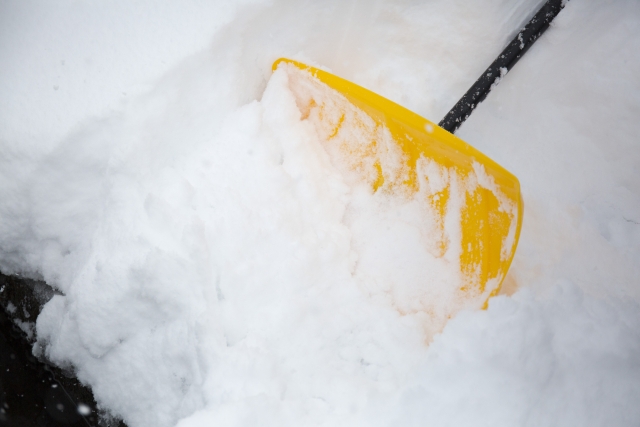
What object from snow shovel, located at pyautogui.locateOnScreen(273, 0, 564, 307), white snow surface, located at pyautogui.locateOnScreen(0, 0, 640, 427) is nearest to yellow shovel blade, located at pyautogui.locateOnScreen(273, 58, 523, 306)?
snow shovel, located at pyautogui.locateOnScreen(273, 0, 564, 307)

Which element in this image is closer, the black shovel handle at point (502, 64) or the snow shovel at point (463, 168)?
the snow shovel at point (463, 168)

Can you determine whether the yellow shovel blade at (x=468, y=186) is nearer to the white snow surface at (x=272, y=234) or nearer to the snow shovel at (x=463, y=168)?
the snow shovel at (x=463, y=168)

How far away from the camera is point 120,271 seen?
1357mm

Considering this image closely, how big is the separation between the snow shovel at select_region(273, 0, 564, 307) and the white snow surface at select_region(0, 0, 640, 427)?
10 centimetres

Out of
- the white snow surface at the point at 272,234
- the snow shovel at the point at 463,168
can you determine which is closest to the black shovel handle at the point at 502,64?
the snow shovel at the point at 463,168

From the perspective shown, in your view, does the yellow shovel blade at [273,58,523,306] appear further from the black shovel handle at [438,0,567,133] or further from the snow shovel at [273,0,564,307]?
the black shovel handle at [438,0,567,133]

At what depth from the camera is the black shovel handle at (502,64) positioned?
4.92ft

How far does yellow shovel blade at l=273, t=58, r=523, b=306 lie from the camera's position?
1352 millimetres

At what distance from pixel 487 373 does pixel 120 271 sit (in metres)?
1.15

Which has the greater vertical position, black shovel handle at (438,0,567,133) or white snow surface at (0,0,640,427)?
black shovel handle at (438,0,567,133)

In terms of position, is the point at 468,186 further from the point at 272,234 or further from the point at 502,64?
the point at 272,234

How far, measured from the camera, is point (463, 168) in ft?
4.73

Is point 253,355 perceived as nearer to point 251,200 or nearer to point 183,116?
point 251,200

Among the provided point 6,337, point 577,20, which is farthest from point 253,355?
point 577,20
